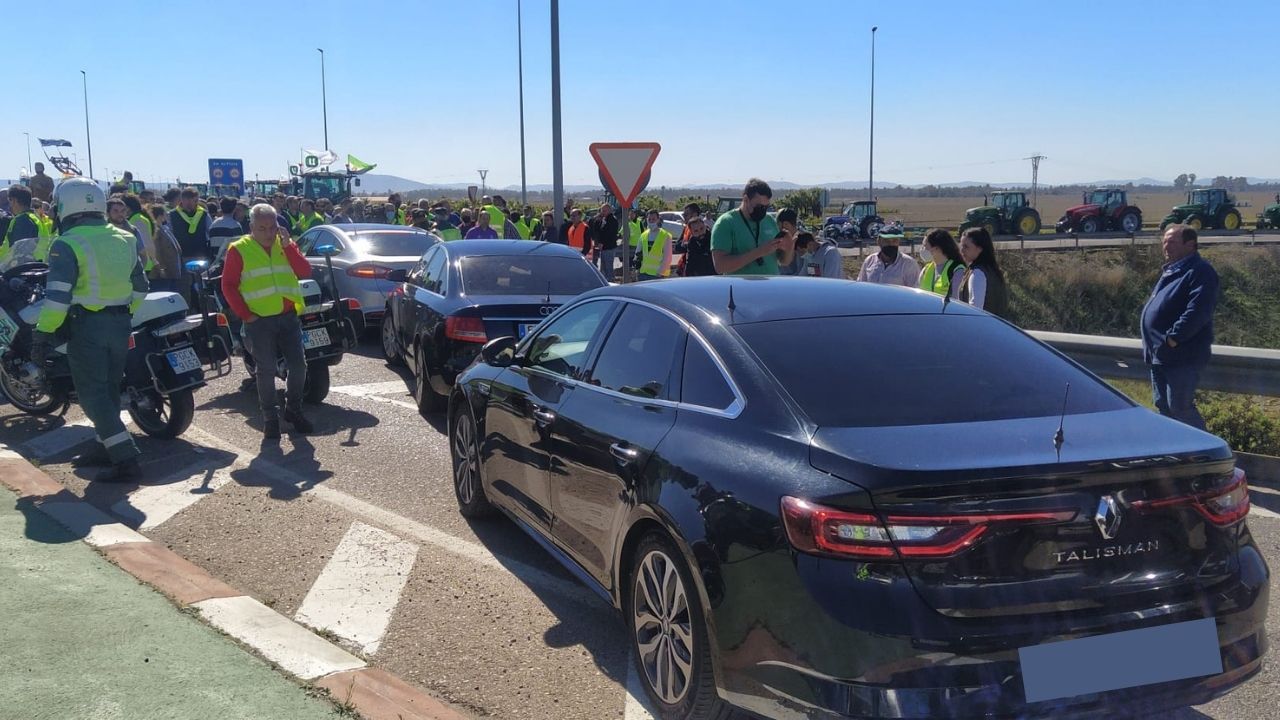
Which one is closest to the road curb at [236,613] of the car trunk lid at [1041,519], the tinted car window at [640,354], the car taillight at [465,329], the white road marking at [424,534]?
the white road marking at [424,534]

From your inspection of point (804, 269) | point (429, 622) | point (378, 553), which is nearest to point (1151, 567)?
point (429, 622)

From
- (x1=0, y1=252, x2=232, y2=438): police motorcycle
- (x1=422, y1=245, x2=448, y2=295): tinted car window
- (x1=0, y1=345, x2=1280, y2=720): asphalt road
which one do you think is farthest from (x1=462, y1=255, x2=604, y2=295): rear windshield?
(x1=0, y1=252, x2=232, y2=438): police motorcycle

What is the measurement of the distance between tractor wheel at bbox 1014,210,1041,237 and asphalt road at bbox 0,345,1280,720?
4153 cm

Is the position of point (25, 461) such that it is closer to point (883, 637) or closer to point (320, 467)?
point (320, 467)

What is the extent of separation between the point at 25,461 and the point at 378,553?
331cm

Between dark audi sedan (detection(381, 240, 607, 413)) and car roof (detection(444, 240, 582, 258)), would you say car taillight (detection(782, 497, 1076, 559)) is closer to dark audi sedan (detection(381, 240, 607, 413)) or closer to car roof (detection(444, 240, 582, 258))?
dark audi sedan (detection(381, 240, 607, 413))

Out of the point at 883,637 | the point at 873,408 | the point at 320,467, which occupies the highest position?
the point at 873,408

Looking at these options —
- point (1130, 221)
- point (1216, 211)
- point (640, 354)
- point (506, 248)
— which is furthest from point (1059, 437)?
point (1216, 211)

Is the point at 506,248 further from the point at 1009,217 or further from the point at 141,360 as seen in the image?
the point at 1009,217

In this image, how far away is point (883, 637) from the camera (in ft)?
9.50

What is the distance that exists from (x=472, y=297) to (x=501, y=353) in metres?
3.48

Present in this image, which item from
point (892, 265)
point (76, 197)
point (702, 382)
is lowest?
point (702, 382)

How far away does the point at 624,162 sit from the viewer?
11.4 metres

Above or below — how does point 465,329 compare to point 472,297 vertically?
below
